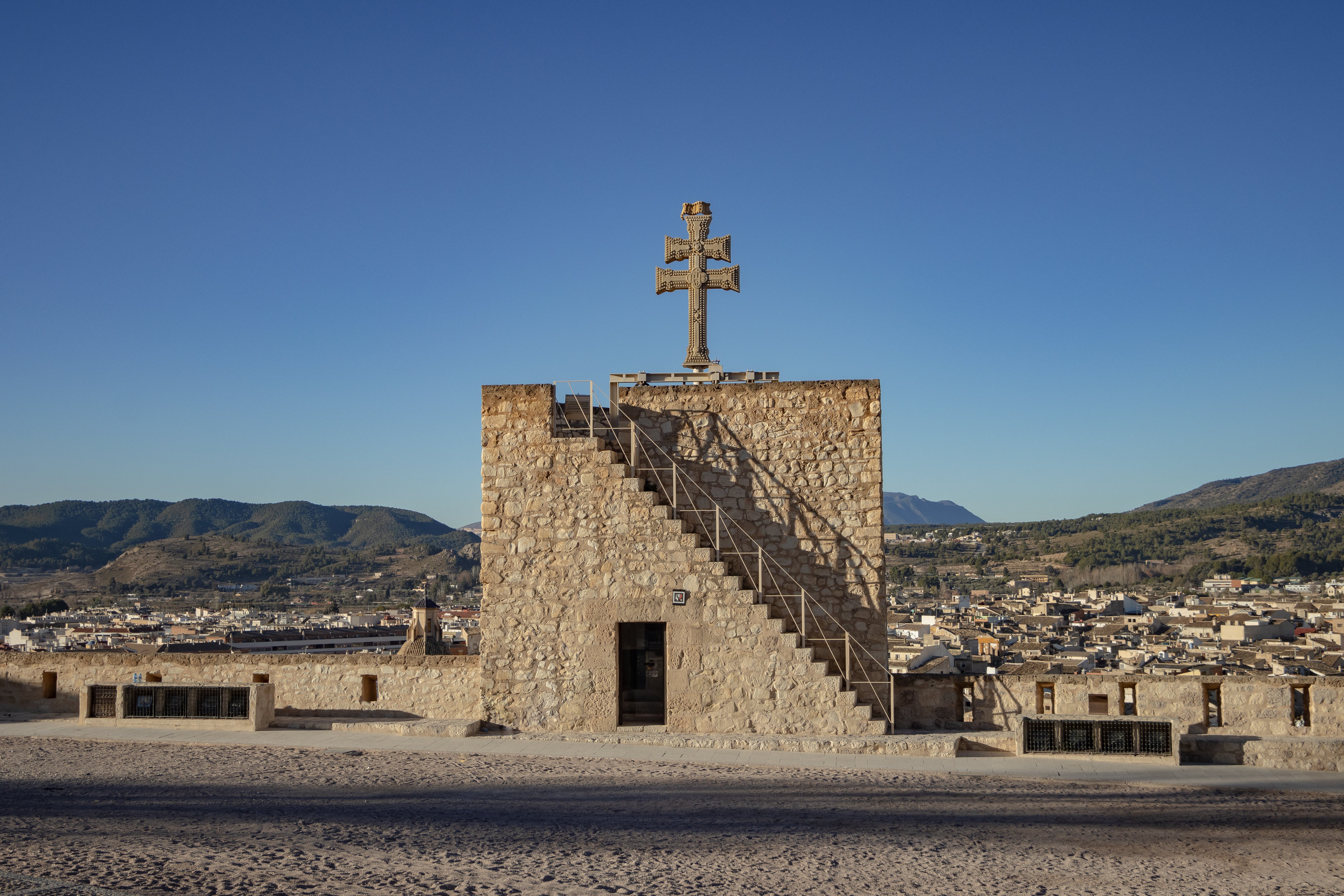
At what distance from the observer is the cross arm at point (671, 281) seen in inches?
672

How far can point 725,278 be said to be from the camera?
55.7 ft

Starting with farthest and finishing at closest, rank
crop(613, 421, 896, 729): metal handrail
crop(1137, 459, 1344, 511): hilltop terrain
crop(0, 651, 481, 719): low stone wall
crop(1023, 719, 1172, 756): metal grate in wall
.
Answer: crop(1137, 459, 1344, 511): hilltop terrain, crop(0, 651, 481, 719): low stone wall, crop(613, 421, 896, 729): metal handrail, crop(1023, 719, 1172, 756): metal grate in wall

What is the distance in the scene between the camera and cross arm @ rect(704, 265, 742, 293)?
17.0 meters

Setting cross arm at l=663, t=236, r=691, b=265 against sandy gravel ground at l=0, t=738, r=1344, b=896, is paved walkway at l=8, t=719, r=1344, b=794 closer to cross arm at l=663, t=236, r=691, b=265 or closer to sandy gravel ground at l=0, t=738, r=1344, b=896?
sandy gravel ground at l=0, t=738, r=1344, b=896

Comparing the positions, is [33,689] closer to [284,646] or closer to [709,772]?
[709,772]

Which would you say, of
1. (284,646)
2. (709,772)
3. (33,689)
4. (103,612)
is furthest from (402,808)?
(103,612)

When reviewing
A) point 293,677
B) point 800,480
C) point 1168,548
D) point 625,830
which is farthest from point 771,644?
point 1168,548

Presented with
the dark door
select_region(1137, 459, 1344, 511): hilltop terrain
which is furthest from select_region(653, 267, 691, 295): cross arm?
select_region(1137, 459, 1344, 511): hilltop terrain

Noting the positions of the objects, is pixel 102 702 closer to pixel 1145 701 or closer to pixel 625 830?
pixel 625 830

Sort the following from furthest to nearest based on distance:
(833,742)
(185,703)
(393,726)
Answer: (185,703) → (393,726) → (833,742)

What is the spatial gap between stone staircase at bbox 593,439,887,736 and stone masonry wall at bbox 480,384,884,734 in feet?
0.05

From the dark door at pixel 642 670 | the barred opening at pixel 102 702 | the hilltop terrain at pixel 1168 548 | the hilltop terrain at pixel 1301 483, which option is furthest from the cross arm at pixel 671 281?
the hilltop terrain at pixel 1301 483

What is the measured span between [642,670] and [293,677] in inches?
209

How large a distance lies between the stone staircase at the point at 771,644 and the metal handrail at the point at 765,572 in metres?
0.27
